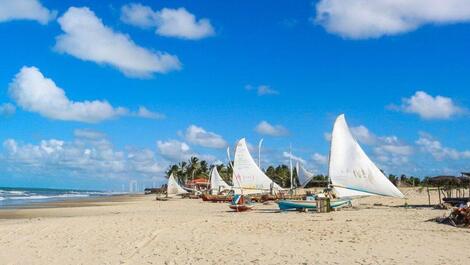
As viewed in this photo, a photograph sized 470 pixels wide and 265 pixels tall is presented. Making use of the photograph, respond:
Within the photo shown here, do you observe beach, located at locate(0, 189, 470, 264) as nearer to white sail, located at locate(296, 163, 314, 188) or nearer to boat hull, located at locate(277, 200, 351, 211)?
boat hull, located at locate(277, 200, 351, 211)

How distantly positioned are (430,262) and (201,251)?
606 cm

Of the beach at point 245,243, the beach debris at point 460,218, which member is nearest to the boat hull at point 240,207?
the beach at point 245,243

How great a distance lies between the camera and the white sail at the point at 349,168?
Result: 2967 cm

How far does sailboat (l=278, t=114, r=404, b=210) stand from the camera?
2956cm

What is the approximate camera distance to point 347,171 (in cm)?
2991

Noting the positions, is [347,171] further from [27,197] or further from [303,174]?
[27,197]

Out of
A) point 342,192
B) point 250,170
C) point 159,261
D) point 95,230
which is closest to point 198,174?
point 250,170

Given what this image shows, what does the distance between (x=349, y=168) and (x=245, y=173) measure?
13328mm

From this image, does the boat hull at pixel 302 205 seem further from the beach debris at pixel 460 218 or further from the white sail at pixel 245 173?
the white sail at pixel 245 173

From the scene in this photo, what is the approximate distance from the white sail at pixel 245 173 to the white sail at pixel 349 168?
A: 1257 centimetres

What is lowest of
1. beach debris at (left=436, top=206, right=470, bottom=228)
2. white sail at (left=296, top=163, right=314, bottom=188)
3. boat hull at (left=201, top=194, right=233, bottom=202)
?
beach debris at (left=436, top=206, right=470, bottom=228)

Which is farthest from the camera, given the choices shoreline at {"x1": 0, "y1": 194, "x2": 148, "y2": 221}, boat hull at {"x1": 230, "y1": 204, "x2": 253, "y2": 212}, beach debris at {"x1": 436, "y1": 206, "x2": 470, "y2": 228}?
shoreline at {"x1": 0, "y1": 194, "x2": 148, "y2": 221}

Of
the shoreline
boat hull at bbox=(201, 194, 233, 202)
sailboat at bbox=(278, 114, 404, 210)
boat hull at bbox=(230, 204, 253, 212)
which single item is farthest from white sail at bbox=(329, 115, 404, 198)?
boat hull at bbox=(201, 194, 233, 202)

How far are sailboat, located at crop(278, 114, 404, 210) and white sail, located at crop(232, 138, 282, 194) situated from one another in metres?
11.5
